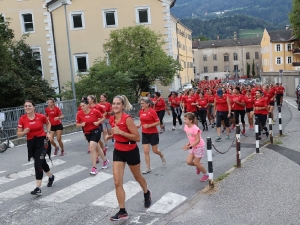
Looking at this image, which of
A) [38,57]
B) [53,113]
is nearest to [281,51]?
[38,57]

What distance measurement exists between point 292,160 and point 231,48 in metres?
116

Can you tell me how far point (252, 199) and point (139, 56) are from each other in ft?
77.0

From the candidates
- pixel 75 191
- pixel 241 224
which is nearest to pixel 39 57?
pixel 75 191

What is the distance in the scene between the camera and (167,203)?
7.21m

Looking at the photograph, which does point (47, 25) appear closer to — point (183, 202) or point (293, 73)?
point (293, 73)

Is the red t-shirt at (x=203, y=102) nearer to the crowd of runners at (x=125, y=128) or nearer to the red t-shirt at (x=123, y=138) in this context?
the crowd of runners at (x=125, y=128)

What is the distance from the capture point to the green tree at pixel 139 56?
2902cm

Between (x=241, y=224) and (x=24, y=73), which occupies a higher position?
(x=24, y=73)

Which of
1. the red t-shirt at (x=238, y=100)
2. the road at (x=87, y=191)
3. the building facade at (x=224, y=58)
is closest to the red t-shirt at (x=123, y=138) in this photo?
the road at (x=87, y=191)

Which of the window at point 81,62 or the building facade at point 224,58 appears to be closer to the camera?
the window at point 81,62

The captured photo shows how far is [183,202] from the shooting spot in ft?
23.8

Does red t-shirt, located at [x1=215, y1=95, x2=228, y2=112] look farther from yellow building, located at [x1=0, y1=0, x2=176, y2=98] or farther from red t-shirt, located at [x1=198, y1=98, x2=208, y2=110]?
yellow building, located at [x1=0, y1=0, x2=176, y2=98]

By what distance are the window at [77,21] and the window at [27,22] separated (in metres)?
3.88

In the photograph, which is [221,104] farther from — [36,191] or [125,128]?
[125,128]
